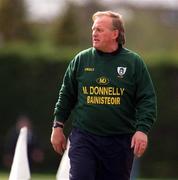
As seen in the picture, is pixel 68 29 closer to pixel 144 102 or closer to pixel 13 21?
pixel 13 21

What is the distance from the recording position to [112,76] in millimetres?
8023

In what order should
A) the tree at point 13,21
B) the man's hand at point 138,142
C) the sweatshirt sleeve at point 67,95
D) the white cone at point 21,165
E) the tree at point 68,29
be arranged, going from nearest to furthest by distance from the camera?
the man's hand at point 138,142, the sweatshirt sleeve at point 67,95, the white cone at point 21,165, the tree at point 13,21, the tree at point 68,29

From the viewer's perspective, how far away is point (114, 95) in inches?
315

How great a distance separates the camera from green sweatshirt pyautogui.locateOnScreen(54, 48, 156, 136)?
8008 millimetres

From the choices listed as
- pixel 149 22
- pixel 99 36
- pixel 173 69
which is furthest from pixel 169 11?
pixel 99 36

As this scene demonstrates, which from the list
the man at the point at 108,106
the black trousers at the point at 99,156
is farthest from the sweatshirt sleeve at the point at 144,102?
the black trousers at the point at 99,156

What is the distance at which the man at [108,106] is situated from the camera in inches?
315

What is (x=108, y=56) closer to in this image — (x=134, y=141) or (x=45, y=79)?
(x=134, y=141)

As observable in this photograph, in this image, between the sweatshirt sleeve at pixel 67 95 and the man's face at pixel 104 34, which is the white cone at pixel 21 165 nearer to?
the sweatshirt sleeve at pixel 67 95

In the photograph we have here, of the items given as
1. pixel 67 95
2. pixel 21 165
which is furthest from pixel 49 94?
pixel 67 95

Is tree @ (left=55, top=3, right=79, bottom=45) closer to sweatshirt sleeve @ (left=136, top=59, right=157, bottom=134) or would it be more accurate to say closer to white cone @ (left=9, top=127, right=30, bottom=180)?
white cone @ (left=9, top=127, right=30, bottom=180)

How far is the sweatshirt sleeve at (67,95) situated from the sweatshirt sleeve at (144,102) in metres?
0.57

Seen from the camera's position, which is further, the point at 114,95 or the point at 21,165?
the point at 21,165

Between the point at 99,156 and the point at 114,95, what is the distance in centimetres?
54
